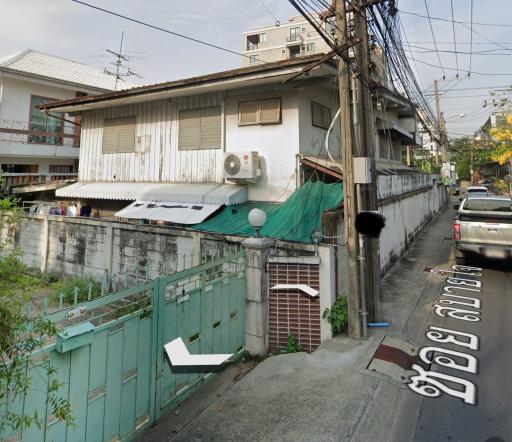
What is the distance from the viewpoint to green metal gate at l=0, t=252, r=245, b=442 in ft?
9.84

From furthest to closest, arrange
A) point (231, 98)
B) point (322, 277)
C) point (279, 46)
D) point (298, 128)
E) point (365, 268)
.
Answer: point (279, 46) → point (231, 98) → point (298, 128) → point (365, 268) → point (322, 277)

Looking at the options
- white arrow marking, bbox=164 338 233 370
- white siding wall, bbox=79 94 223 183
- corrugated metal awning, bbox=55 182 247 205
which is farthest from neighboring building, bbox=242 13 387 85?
white arrow marking, bbox=164 338 233 370

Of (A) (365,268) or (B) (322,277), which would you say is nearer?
(B) (322,277)

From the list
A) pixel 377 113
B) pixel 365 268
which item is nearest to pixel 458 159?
pixel 377 113

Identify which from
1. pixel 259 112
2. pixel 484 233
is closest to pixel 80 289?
pixel 259 112

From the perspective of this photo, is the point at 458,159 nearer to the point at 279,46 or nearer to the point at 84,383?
the point at 279,46

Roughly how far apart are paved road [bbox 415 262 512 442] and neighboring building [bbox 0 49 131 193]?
17.0 meters

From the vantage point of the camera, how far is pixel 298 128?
29.9ft

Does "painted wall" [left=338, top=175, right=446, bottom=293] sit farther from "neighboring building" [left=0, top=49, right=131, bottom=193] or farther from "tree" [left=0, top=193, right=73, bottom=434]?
"neighboring building" [left=0, top=49, right=131, bottom=193]

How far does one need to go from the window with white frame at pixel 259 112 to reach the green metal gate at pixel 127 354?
17.3 feet

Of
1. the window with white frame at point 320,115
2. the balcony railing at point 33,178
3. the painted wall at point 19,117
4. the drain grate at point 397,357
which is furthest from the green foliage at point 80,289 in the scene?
the painted wall at point 19,117

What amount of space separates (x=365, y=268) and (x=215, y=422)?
4003 mm

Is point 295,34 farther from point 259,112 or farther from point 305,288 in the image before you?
point 305,288

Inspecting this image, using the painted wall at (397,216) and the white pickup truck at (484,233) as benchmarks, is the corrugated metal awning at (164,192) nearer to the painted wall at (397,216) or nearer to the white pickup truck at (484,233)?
the painted wall at (397,216)
